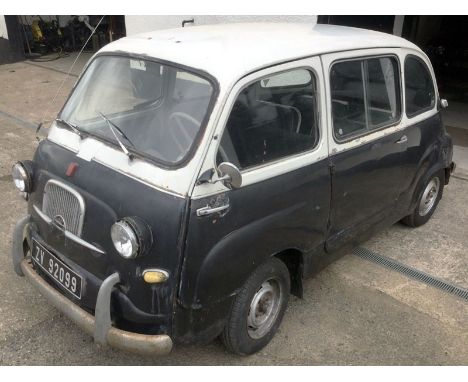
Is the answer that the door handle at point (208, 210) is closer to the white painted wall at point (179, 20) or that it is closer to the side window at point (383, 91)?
the side window at point (383, 91)

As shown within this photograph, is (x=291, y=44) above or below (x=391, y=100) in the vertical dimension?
above

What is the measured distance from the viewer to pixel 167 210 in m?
2.34

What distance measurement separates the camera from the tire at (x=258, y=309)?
272 cm

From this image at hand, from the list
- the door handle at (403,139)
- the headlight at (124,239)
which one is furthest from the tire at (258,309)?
the door handle at (403,139)

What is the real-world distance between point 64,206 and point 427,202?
11.5 feet

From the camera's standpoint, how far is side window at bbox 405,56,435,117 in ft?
12.4

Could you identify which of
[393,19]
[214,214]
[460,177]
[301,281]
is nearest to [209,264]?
[214,214]

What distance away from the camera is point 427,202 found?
4.63m

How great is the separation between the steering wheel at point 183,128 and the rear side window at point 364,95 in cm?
103

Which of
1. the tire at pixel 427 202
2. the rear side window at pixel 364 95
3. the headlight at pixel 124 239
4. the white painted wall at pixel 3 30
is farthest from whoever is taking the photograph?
the white painted wall at pixel 3 30

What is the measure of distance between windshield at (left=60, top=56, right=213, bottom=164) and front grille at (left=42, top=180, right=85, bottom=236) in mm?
397

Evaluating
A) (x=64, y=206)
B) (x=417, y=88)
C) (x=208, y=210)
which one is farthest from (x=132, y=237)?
(x=417, y=88)

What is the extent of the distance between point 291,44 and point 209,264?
1.47 metres

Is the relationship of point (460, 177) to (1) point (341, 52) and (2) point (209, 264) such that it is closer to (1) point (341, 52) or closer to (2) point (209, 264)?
(1) point (341, 52)
